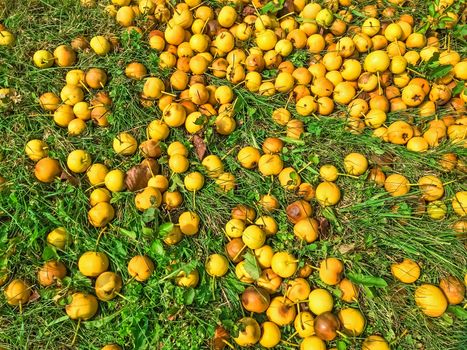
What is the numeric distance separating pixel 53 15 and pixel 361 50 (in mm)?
3351

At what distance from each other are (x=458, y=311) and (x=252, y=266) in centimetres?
166

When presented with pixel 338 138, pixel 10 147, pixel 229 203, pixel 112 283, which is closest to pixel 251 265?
pixel 229 203

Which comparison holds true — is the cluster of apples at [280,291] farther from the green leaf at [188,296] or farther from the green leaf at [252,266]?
the green leaf at [188,296]

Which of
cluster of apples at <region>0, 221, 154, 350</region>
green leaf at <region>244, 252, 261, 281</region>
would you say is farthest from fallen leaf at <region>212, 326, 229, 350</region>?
cluster of apples at <region>0, 221, 154, 350</region>

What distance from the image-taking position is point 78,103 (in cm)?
343

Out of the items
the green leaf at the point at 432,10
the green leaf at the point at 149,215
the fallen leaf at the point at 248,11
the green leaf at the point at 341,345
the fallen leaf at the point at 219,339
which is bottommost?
the fallen leaf at the point at 219,339

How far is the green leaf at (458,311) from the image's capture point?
2.85 m

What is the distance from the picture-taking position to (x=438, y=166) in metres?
3.31

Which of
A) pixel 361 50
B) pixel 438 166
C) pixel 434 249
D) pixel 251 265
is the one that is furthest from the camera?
pixel 361 50

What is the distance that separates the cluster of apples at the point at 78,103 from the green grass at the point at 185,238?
90 millimetres

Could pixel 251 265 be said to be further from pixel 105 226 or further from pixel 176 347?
pixel 105 226

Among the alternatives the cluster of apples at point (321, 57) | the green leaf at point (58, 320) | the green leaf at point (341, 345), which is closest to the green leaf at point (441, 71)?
the cluster of apples at point (321, 57)

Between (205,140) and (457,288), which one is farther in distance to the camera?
(205,140)

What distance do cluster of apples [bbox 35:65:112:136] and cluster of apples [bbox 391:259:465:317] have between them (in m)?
2.93
